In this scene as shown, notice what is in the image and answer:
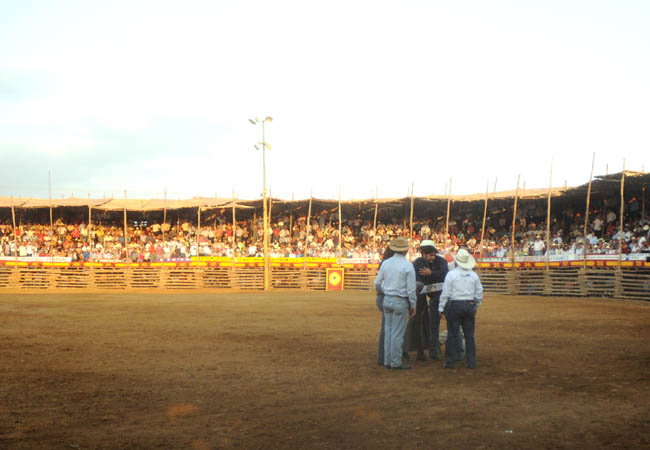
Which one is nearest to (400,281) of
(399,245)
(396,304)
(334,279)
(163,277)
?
(396,304)

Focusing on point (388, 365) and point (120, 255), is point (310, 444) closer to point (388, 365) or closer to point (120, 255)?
point (388, 365)

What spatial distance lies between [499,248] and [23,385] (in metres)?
25.8

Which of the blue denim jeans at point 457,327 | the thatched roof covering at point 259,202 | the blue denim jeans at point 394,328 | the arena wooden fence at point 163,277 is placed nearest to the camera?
the blue denim jeans at point 394,328

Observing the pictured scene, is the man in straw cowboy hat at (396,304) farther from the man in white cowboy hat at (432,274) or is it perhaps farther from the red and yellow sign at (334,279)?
the red and yellow sign at (334,279)

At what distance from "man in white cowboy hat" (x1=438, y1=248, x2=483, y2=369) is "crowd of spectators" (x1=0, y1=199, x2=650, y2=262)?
20.0 meters

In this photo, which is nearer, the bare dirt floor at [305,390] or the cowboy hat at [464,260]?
the bare dirt floor at [305,390]

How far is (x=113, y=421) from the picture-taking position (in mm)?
5559

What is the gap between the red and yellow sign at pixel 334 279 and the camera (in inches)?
1269

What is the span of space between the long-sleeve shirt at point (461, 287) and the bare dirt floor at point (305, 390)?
100 centimetres

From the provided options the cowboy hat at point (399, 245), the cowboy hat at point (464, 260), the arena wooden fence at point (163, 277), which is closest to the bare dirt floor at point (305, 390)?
the cowboy hat at point (464, 260)

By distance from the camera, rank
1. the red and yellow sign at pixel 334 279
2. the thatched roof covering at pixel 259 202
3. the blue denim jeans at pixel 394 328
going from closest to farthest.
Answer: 1. the blue denim jeans at pixel 394 328
2. the thatched roof covering at pixel 259 202
3. the red and yellow sign at pixel 334 279

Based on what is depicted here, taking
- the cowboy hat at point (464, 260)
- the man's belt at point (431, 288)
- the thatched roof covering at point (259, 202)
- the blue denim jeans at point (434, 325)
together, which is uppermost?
the thatched roof covering at point (259, 202)

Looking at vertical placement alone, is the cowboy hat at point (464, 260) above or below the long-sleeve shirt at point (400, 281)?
above

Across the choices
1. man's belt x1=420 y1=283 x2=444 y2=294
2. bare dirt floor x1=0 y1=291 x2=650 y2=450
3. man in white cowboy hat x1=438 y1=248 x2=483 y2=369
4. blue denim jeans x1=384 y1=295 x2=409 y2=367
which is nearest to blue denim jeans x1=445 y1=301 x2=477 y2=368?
man in white cowboy hat x1=438 y1=248 x2=483 y2=369
